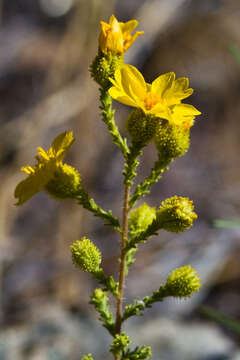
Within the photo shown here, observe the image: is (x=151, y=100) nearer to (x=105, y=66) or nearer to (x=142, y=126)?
(x=142, y=126)

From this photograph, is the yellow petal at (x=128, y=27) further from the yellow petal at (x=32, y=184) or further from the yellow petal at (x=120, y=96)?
the yellow petal at (x=32, y=184)

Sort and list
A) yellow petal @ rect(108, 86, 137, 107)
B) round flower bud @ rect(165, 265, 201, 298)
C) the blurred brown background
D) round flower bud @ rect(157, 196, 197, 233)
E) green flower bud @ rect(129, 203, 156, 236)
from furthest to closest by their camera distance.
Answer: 1. the blurred brown background
2. green flower bud @ rect(129, 203, 156, 236)
3. round flower bud @ rect(165, 265, 201, 298)
4. round flower bud @ rect(157, 196, 197, 233)
5. yellow petal @ rect(108, 86, 137, 107)

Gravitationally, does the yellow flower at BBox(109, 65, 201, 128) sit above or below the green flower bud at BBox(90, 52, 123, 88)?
below

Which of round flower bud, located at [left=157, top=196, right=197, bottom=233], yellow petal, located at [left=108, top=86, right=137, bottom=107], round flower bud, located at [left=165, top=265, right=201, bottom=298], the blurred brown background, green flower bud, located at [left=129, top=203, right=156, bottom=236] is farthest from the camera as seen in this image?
the blurred brown background

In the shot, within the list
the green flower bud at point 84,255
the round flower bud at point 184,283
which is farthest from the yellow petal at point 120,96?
the round flower bud at point 184,283

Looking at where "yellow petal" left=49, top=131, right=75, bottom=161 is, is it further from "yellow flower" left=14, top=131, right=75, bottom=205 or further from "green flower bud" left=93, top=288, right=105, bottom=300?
"green flower bud" left=93, top=288, right=105, bottom=300

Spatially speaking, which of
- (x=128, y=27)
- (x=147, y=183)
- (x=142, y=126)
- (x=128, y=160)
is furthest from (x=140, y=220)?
(x=128, y=27)

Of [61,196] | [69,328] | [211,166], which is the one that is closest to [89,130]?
[211,166]

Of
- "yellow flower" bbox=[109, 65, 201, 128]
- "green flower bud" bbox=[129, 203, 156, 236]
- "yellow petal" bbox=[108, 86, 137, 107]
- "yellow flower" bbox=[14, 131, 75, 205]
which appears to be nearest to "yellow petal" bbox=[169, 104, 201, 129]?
"yellow flower" bbox=[109, 65, 201, 128]

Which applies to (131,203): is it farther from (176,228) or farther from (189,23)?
(189,23)
